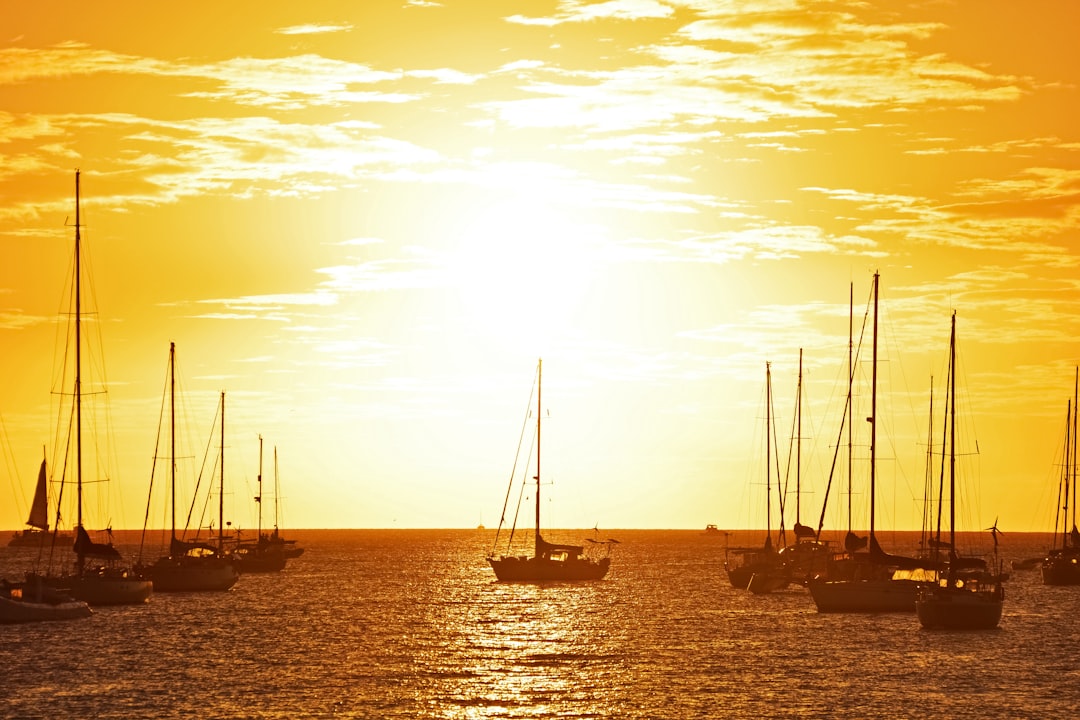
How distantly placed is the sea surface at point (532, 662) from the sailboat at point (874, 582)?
161 centimetres

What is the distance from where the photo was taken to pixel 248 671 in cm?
7138

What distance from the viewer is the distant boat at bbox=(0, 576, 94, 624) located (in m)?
89.6

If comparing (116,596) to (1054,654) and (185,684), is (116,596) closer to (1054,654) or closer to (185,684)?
(185,684)

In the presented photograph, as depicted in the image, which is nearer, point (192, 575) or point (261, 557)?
point (192, 575)

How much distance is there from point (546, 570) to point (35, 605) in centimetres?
5426

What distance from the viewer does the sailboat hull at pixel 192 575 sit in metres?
122

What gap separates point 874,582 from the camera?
3755 inches

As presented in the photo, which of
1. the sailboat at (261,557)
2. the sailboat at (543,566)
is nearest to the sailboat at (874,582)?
the sailboat at (543,566)

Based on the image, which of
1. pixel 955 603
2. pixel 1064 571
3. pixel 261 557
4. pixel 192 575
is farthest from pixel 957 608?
pixel 261 557

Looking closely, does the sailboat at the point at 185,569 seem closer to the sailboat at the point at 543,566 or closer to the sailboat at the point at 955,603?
the sailboat at the point at 543,566

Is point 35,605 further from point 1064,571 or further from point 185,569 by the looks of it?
point 1064,571

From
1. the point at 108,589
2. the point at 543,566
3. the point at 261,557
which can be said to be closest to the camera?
the point at 108,589

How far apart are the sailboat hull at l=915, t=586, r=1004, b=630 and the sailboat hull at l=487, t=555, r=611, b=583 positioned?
5150 cm

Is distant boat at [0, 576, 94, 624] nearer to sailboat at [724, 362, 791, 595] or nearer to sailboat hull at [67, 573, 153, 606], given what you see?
sailboat hull at [67, 573, 153, 606]
